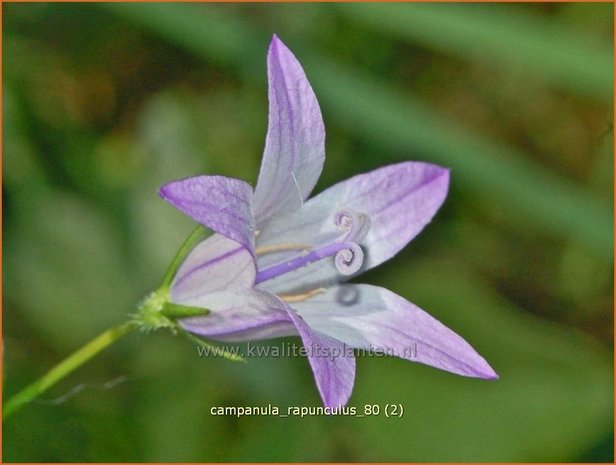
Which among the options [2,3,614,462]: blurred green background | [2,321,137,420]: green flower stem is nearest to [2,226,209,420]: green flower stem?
[2,321,137,420]: green flower stem

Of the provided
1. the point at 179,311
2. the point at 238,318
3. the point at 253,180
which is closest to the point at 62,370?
the point at 179,311

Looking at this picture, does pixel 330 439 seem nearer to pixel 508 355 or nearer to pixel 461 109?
pixel 508 355

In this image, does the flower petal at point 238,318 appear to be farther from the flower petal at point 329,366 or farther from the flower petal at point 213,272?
the flower petal at point 329,366

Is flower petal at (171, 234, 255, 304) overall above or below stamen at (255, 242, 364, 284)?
below

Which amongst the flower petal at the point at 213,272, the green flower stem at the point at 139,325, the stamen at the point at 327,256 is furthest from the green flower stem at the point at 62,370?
the stamen at the point at 327,256

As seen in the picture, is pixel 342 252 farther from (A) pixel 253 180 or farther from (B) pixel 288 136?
(A) pixel 253 180

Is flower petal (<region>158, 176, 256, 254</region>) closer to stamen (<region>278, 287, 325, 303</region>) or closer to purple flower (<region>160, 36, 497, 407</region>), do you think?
purple flower (<region>160, 36, 497, 407</region>)

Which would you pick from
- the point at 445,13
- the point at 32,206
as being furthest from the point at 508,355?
the point at 32,206
